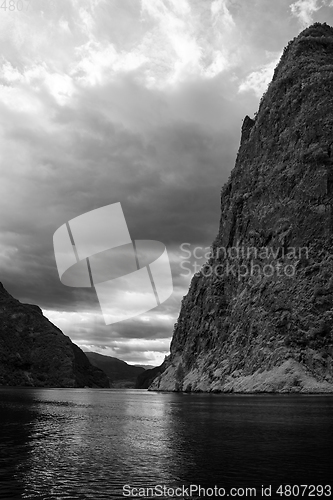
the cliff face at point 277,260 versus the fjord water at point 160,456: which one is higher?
the cliff face at point 277,260

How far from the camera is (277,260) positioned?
151 meters

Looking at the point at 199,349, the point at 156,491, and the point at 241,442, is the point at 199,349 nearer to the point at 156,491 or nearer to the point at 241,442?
the point at 241,442

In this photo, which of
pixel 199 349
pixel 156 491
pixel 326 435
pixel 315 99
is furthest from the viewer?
pixel 199 349

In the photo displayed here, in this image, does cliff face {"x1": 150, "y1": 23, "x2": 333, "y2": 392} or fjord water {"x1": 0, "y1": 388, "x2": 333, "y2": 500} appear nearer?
fjord water {"x1": 0, "y1": 388, "x2": 333, "y2": 500}

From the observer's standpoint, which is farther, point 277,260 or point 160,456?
point 277,260

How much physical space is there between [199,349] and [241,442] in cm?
14426

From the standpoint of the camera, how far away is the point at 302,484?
23562 millimetres

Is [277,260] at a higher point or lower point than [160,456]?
higher

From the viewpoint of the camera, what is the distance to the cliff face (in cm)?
13188

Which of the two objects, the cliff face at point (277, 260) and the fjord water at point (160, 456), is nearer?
the fjord water at point (160, 456)

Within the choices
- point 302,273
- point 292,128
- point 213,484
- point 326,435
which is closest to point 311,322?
point 302,273

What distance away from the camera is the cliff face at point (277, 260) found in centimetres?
13188

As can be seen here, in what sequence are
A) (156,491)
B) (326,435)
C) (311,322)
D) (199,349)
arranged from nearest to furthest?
(156,491)
(326,435)
(311,322)
(199,349)

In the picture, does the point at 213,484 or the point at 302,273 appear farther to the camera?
the point at 302,273
